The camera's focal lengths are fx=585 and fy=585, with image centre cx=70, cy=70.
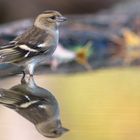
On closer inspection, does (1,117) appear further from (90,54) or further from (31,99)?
(90,54)

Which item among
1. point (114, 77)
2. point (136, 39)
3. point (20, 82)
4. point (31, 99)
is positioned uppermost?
point (136, 39)

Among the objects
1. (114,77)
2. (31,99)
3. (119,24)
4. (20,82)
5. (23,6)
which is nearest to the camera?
(31,99)

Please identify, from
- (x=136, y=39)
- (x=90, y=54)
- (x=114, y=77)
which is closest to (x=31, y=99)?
(x=114, y=77)

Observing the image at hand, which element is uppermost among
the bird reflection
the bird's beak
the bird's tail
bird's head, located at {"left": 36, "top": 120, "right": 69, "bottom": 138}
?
the bird's tail

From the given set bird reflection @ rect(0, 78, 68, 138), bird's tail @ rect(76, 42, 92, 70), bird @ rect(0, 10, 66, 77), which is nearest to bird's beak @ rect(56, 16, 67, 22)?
bird @ rect(0, 10, 66, 77)

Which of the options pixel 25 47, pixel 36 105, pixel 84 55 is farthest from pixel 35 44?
pixel 84 55

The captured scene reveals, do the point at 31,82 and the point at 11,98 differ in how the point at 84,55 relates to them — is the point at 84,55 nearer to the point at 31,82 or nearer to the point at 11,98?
the point at 31,82

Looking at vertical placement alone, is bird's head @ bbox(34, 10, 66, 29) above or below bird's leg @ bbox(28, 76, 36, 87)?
above

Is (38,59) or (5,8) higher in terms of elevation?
(5,8)

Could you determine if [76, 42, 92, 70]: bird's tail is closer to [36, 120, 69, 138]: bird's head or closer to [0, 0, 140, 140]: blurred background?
[0, 0, 140, 140]: blurred background
